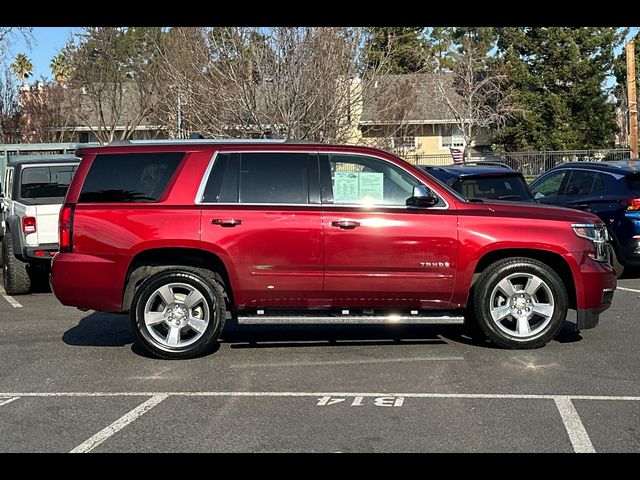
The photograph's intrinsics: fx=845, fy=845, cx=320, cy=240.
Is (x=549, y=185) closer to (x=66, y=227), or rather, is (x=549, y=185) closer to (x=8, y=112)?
(x=66, y=227)

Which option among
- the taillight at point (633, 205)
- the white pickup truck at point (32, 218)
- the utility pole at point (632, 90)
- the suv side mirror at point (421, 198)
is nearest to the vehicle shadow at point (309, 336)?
the suv side mirror at point (421, 198)

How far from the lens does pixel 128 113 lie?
38.6 metres

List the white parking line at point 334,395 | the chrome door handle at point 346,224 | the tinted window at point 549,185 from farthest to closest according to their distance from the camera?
the tinted window at point 549,185 < the chrome door handle at point 346,224 < the white parking line at point 334,395

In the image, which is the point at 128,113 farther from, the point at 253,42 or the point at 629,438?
the point at 629,438

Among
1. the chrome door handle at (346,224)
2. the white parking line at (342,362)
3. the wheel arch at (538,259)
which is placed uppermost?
the chrome door handle at (346,224)

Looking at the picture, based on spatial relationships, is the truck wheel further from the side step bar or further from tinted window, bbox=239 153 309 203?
tinted window, bbox=239 153 309 203

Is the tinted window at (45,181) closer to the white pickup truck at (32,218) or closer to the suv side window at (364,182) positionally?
the white pickup truck at (32,218)

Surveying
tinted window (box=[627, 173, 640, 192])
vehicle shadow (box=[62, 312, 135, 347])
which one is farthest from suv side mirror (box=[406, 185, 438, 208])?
tinted window (box=[627, 173, 640, 192])

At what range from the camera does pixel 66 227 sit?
7.68m

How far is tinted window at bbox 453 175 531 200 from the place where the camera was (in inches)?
453

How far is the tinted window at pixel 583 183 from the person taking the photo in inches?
495
